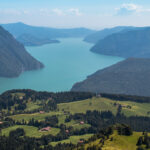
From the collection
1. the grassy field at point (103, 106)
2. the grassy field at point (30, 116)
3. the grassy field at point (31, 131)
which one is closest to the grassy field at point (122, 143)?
the grassy field at point (31, 131)

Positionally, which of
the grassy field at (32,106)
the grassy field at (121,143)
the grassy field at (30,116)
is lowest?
the grassy field at (30,116)

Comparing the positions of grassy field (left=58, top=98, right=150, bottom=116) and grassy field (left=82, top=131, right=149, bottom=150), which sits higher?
grassy field (left=82, top=131, right=149, bottom=150)

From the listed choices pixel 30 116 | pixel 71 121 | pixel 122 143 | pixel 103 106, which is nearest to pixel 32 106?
pixel 30 116

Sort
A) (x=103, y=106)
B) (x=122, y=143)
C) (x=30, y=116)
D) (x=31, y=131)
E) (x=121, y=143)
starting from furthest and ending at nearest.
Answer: (x=103, y=106), (x=30, y=116), (x=31, y=131), (x=122, y=143), (x=121, y=143)

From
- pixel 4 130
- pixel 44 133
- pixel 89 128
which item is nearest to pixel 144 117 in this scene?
pixel 89 128

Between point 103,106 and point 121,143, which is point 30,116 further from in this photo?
point 121,143

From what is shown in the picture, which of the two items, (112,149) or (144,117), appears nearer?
(112,149)

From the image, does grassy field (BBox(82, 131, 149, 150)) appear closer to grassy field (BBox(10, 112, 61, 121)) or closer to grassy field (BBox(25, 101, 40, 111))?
grassy field (BBox(10, 112, 61, 121))

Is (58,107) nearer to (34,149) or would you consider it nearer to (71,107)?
(71,107)

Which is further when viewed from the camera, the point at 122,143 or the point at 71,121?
the point at 71,121

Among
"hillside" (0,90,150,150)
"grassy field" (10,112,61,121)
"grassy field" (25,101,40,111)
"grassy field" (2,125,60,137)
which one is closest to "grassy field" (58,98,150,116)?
"hillside" (0,90,150,150)

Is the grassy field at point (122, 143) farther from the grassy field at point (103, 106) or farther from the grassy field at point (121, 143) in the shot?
the grassy field at point (103, 106)
